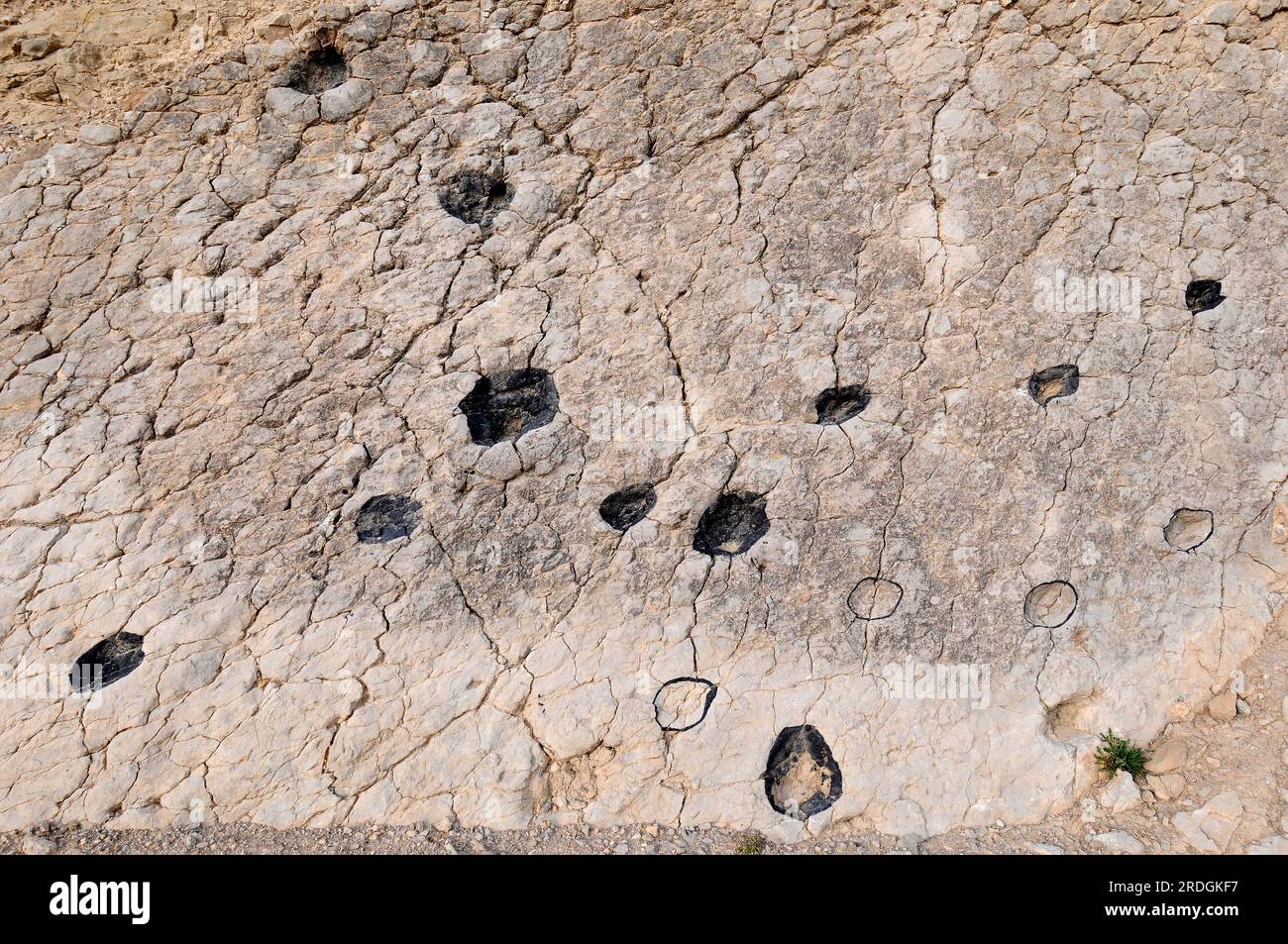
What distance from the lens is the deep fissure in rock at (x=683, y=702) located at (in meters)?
2.97

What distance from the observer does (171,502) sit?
3.13 meters

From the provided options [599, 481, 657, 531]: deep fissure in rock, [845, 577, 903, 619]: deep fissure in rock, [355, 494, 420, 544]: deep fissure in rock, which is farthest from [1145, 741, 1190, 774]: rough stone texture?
[355, 494, 420, 544]: deep fissure in rock

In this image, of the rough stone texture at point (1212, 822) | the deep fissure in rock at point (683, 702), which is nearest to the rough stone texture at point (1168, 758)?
the rough stone texture at point (1212, 822)

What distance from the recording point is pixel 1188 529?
324 cm

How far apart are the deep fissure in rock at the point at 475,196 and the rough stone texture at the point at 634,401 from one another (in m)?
0.09

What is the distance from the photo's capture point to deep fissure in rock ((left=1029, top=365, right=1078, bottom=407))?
332 centimetres

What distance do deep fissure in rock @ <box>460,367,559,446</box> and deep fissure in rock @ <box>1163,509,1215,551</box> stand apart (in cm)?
247

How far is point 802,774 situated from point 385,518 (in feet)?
5.94

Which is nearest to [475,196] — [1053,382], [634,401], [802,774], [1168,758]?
[634,401]

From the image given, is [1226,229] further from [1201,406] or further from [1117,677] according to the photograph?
[1117,677]

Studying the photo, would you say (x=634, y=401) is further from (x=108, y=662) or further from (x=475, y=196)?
(x=108, y=662)

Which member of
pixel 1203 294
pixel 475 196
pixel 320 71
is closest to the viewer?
pixel 1203 294

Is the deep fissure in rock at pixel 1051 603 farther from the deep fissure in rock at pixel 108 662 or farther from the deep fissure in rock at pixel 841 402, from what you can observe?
the deep fissure in rock at pixel 108 662

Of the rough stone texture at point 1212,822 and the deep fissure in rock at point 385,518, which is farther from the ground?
the deep fissure in rock at point 385,518
